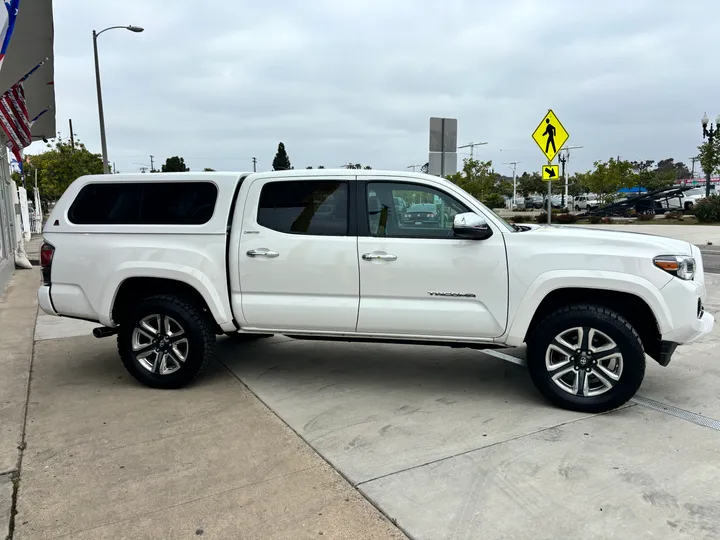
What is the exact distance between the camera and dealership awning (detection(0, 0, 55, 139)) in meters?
7.93

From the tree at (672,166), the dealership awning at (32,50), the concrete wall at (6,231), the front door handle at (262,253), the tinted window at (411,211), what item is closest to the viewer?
the tinted window at (411,211)

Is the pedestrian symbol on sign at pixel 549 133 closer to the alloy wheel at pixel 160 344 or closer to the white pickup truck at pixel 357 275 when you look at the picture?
the white pickup truck at pixel 357 275

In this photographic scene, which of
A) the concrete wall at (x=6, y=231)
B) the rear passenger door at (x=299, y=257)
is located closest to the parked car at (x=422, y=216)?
the rear passenger door at (x=299, y=257)

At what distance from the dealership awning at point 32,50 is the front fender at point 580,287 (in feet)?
24.5

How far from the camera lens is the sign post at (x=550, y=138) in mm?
13875

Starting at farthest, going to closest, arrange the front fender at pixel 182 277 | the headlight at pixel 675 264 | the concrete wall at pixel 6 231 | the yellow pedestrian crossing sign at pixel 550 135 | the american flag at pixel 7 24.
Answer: the yellow pedestrian crossing sign at pixel 550 135
the concrete wall at pixel 6 231
the front fender at pixel 182 277
the headlight at pixel 675 264
the american flag at pixel 7 24

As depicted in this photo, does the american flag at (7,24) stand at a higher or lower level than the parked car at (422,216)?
higher

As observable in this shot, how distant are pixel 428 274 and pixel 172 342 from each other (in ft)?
7.61

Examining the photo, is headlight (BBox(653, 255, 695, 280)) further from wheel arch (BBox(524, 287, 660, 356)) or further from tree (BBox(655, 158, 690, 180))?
tree (BBox(655, 158, 690, 180))

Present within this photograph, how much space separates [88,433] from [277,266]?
186 cm

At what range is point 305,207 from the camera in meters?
4.78

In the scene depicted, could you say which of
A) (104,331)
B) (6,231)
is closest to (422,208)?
(104,331)

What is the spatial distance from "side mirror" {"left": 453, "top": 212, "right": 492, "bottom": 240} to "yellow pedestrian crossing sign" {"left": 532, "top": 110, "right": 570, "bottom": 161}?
10528mm

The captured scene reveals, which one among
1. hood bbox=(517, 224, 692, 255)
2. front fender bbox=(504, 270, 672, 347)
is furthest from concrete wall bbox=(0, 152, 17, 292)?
hood bbox=(517, 224, 692, 255)
